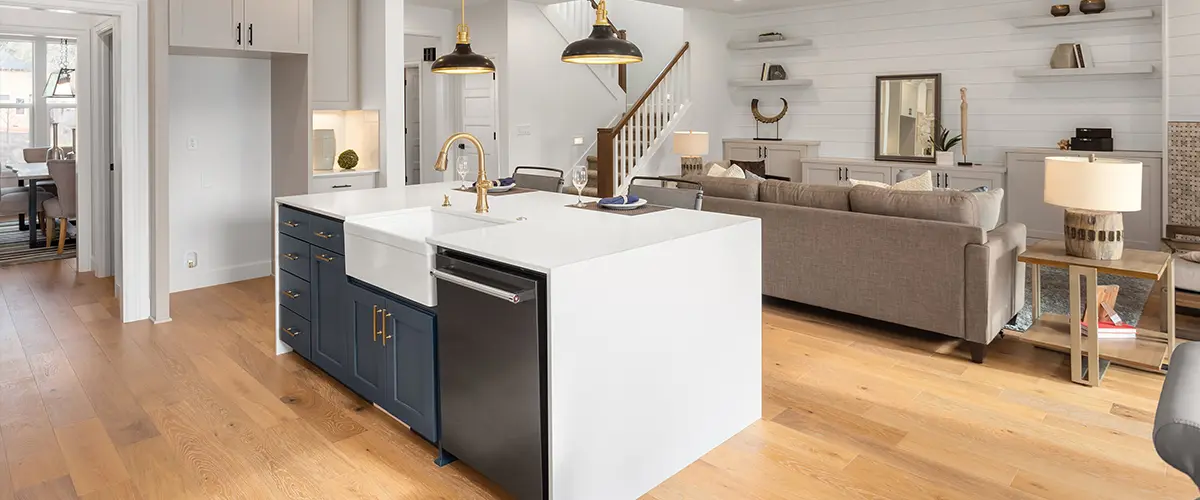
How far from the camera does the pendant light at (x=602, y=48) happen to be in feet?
9.95

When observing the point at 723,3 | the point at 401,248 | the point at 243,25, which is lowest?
the point at 401,248

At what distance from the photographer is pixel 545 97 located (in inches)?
332

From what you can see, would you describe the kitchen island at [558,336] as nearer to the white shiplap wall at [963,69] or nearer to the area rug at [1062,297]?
the area rug at [1062,297]

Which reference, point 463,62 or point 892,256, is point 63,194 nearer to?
point 463,62

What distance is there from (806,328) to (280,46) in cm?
397

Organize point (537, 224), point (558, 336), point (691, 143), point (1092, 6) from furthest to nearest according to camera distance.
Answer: point (691, 143) < point (1092, 6) < point (537, 224) < point (558, 336)

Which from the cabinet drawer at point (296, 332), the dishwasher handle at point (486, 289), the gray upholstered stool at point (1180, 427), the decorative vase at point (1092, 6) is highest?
the decorative vase at point (1092, 6)

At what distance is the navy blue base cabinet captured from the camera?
2717 millimetres

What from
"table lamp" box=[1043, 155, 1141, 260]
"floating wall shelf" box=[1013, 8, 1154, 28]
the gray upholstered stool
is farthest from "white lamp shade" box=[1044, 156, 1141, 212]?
"floating wall shelf" box=[1013, 8, 1154, 28]

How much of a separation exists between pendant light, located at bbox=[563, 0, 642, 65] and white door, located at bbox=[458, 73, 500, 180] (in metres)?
5.12

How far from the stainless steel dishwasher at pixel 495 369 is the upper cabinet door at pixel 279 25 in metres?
3.30

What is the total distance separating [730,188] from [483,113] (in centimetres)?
424

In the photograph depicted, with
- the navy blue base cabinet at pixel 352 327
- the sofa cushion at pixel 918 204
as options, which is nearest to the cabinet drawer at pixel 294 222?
the navy blue base cabinet at pixel 352 327

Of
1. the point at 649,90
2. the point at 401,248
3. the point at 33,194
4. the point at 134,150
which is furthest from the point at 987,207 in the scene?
the point at 33,194
